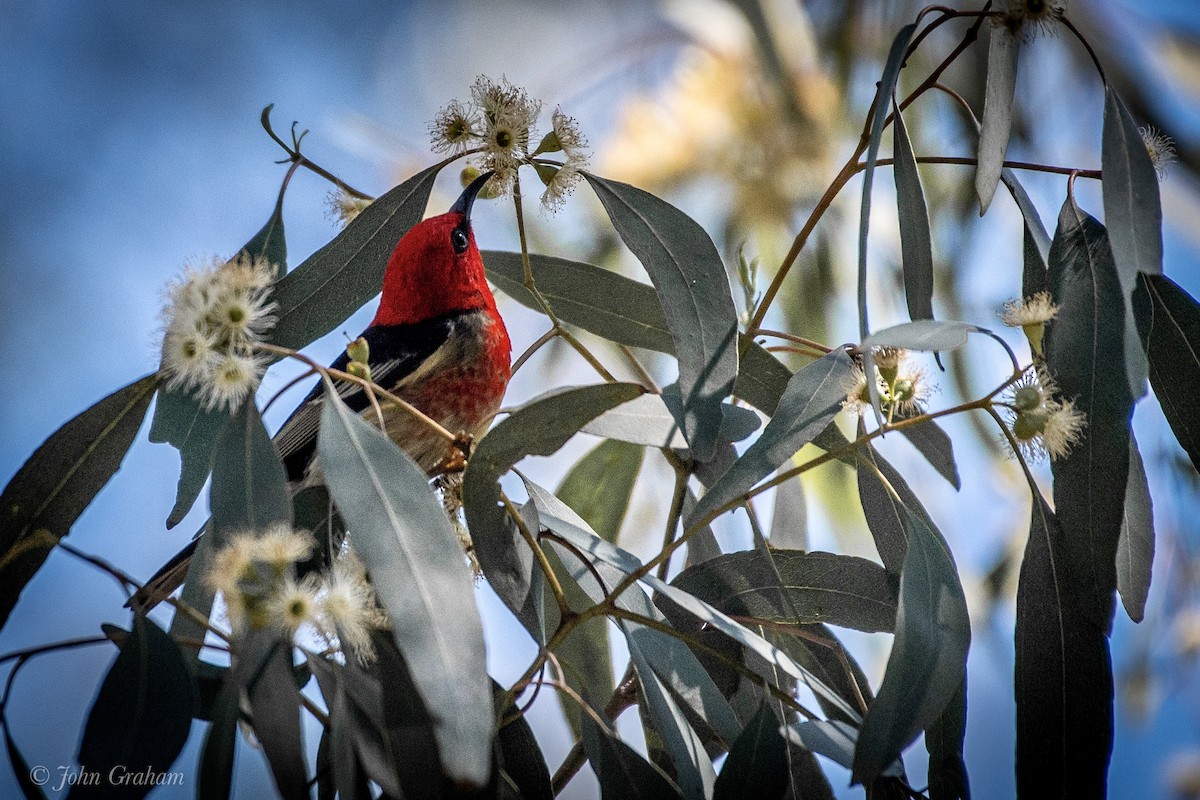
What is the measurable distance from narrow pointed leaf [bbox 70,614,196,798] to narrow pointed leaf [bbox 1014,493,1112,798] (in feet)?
2.71

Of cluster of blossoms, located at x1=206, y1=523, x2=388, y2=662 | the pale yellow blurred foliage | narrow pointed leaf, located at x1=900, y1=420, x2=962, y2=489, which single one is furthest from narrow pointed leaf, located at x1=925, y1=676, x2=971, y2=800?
the pale yellow blurred foliage

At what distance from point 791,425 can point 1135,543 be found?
1.40ft

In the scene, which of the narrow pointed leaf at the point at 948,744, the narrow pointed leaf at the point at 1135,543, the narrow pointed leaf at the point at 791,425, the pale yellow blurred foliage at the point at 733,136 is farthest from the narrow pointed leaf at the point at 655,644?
the pale yellow blurred foliage at the point at 733,136

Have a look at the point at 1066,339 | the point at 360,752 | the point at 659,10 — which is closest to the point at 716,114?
the point at 659,10

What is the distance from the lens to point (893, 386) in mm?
1030

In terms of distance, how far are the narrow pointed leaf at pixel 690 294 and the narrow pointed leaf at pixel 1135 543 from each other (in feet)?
1.39

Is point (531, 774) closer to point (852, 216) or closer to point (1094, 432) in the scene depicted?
point (1094, 432)

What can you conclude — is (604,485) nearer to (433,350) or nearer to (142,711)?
(433,350)

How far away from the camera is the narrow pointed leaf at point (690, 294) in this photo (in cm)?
96

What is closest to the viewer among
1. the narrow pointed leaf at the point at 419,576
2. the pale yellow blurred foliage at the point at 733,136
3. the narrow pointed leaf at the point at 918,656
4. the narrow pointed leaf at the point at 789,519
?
the narrow pointed leaf at the point at 419,576

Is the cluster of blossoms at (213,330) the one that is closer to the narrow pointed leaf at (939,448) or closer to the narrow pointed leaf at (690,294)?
the narrow pointed leaf at (690,294)

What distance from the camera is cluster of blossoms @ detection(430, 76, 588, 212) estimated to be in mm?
1057

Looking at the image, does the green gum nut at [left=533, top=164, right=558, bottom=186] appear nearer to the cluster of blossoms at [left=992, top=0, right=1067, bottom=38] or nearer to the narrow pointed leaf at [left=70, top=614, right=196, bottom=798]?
the cluster of blossoms at [left=992, top=0, right=1067, bottom=38]

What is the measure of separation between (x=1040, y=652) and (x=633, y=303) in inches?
24.3
